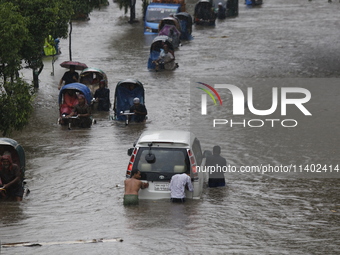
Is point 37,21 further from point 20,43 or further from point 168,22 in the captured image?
point 168,22

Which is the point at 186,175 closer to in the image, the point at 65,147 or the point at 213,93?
the point at 65,147

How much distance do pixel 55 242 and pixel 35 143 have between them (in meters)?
10.1

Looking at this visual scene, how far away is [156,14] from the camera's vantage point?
45.1m

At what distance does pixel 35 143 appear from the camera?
2197 cm

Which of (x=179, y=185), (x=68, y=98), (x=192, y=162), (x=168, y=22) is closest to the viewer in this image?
(x=179, y=185)

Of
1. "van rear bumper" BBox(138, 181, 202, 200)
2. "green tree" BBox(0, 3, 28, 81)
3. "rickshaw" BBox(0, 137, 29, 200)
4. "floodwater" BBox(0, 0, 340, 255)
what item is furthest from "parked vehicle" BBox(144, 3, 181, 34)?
"van rear bumper" BBox(138, 181, 202, 200)

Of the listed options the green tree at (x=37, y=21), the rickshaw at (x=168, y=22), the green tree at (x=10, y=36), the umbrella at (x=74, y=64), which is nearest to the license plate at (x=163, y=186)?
the green tree at (x=10, y=36)

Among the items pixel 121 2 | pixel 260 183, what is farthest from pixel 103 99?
pixel 121 2

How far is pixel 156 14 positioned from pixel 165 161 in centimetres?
3102

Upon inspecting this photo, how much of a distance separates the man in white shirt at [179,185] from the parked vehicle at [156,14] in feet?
98.7

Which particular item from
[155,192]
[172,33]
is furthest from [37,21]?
[172,33]

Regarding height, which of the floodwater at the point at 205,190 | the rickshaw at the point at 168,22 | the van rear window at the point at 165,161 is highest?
the van rear window at the point at 165,161

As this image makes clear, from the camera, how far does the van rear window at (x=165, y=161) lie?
48.5 ft

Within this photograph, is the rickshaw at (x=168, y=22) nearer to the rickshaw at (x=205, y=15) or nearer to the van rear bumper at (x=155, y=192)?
the rickshaw at (x=205, y=15)
